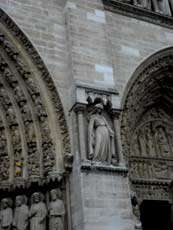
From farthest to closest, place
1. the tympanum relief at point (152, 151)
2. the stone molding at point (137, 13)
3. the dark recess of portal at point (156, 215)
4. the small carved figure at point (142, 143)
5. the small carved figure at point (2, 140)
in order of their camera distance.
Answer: the small carved figure at point (142, 143)
the stone molding at point (137, 13)
the tympanum relief at point (152, 151)
the dark recess of portal at point (156, 215)
the small carved figure at point (2, 140)

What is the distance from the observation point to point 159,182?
7828mm

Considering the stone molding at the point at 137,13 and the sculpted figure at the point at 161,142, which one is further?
the sculpted figure at the point at 161,142

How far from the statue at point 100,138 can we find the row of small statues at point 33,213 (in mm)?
840

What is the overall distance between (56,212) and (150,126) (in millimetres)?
3862

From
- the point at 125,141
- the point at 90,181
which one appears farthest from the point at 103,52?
the point at 90,181

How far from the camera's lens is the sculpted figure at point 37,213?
557cm

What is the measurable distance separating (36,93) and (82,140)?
1.15m

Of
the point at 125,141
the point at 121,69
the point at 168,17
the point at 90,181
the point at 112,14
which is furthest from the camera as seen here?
the point at 168,17

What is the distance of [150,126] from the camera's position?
8.80m

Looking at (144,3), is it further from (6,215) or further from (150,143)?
(6,215)

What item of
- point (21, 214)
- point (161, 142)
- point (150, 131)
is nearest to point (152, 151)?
point (161, 142)

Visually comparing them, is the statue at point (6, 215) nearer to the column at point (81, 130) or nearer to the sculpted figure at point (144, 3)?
the column at point (81, 130)

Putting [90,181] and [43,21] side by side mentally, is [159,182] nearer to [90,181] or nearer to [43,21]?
[90,181]

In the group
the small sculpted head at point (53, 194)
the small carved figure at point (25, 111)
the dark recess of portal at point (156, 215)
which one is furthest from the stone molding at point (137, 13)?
the small sculpted head at point (53, 194)
